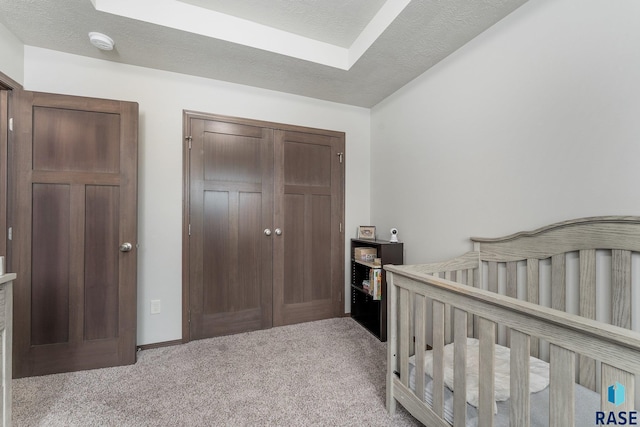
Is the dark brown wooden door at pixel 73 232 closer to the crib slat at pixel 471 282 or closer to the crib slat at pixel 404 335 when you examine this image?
the crib slat at pixel 404 335

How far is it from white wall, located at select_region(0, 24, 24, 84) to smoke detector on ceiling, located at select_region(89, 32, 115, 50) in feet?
1.57

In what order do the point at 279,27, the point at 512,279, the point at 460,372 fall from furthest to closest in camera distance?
the point at 279,27, the point at 512,279, the point at 460,372

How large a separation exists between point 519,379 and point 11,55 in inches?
130

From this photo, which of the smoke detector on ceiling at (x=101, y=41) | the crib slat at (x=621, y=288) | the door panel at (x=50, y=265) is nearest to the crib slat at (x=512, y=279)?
the crib slat at (x=621, y=288)

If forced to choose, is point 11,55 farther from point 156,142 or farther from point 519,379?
point 519,379

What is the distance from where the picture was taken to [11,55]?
1783mm

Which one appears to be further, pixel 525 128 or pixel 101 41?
pixel 101 41

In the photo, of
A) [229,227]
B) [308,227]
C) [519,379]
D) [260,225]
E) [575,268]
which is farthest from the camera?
[308,227]

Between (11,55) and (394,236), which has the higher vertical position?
(11,55)

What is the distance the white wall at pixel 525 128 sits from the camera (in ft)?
3.82

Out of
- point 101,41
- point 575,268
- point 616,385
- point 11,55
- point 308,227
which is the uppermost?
point 101,41

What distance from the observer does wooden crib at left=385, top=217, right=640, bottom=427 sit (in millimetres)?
685

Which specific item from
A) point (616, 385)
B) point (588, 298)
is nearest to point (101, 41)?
point (616, 385)

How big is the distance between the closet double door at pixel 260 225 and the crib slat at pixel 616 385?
2219 millimetres
